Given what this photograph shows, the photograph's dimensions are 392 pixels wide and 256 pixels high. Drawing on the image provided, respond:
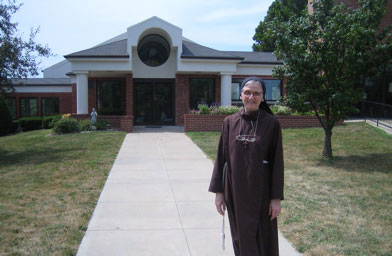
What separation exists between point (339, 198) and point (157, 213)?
317cm

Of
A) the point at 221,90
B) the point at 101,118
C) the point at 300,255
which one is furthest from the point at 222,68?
the point at 300,255

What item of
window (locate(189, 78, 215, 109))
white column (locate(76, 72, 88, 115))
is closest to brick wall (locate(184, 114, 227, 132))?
window (locate(189, 78, 215, 109))

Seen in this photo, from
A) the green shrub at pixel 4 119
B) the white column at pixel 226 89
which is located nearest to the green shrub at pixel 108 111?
the white column at pixel 226 89

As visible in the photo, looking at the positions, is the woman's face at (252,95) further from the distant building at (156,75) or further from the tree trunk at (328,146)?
the distant building at (156,75)

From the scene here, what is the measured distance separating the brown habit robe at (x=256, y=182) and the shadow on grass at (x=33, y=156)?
8350 mm

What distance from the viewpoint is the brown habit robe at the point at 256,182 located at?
3180 millimetres

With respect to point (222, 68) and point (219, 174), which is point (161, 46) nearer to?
point (222, 68)

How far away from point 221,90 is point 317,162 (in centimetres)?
1018

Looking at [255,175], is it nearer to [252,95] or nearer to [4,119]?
[252,95]

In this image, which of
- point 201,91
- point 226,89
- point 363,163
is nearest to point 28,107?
point 201,91

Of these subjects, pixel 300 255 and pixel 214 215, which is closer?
pixel 300 255

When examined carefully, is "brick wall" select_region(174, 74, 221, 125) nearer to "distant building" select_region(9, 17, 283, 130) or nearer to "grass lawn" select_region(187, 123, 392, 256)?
"distant building" select_region(9, 17, 283, 130)

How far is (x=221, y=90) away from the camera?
19.5m

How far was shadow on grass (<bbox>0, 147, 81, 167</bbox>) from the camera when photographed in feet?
34.6
